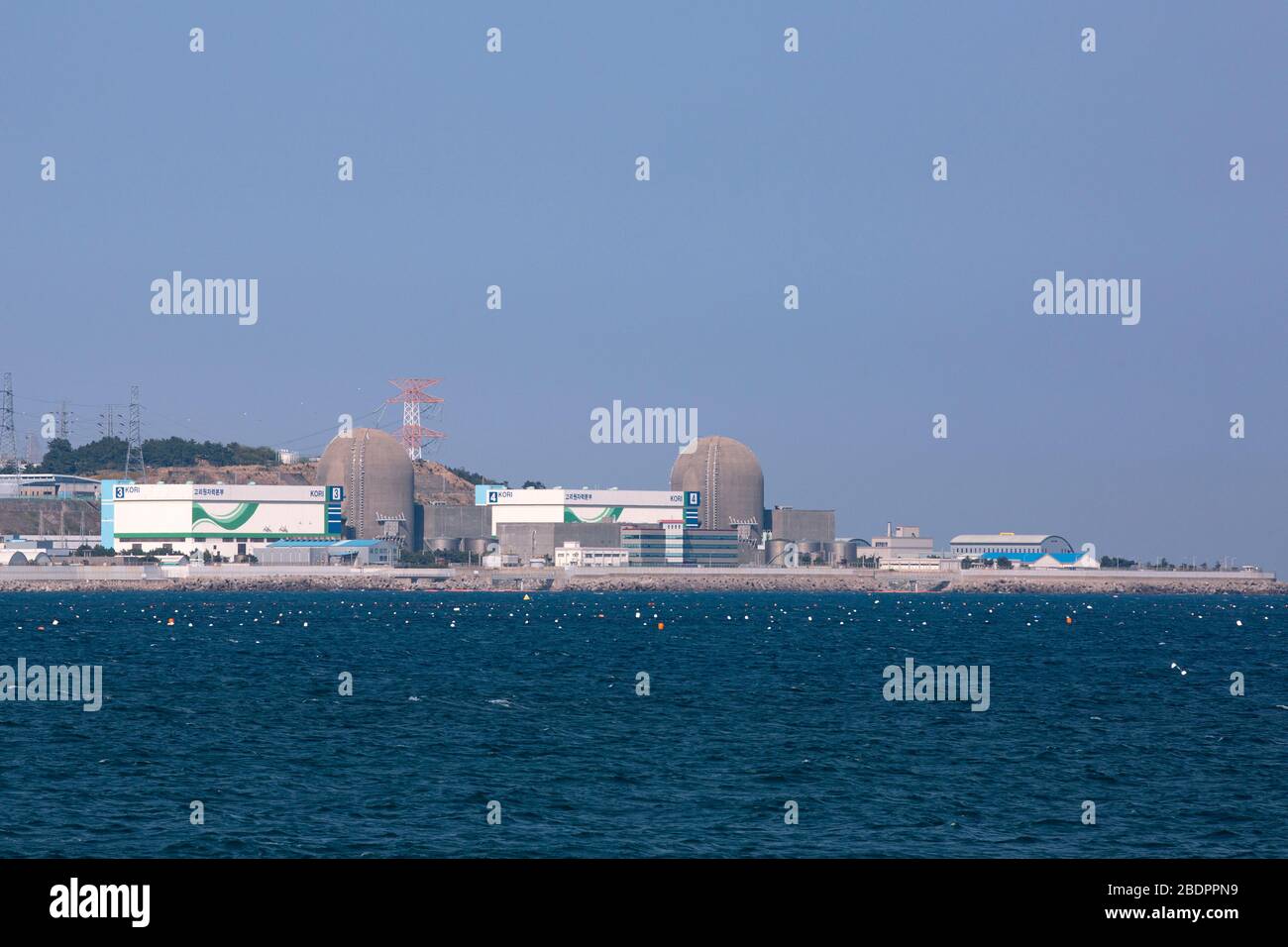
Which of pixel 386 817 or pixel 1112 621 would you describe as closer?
pixel 386 817

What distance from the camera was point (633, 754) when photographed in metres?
40.2

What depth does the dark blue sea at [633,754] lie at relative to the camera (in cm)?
2911

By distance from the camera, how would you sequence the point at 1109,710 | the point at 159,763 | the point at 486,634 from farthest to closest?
the point at 486,634, the point at 1109,710, the point at 159,763

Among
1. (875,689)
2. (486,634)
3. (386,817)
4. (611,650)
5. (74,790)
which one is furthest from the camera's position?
(486,634)

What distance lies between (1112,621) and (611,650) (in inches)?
2734

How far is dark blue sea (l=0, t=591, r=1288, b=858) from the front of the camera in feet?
95.5
